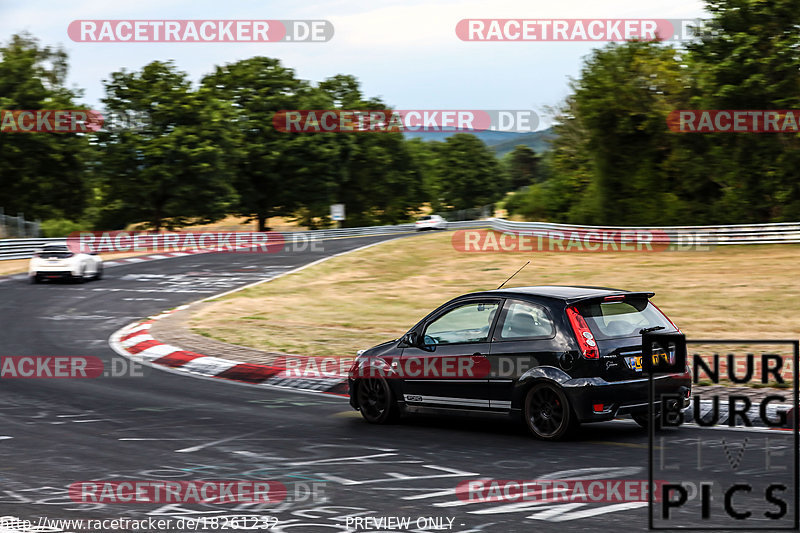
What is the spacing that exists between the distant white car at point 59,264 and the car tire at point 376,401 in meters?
22.1

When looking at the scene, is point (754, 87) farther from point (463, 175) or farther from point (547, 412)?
point (463, 175)

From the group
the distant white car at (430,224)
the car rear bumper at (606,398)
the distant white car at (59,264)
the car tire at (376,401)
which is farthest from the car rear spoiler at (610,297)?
the distant white car at (430,224)

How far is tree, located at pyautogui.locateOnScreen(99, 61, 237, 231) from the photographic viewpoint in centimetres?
6391

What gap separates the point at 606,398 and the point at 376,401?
2778 mm

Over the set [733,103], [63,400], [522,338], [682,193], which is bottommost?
[63,400]

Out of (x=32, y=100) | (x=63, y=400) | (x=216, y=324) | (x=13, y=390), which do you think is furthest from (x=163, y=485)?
(x=32, y=100)

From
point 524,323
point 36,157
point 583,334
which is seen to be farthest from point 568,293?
point 36,157

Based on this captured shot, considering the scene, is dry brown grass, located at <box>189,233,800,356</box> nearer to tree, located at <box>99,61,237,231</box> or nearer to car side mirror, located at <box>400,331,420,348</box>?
car side mirror, located at <box>400,331,420,348</box>

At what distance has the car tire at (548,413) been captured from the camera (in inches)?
340

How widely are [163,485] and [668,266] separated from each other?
25.1 meters

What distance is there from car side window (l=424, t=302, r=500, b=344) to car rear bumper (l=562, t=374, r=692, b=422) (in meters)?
1.25

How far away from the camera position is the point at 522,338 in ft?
30.0

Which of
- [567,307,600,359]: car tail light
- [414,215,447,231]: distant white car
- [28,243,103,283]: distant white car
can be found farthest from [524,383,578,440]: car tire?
[414,215,447,231]: distant white car

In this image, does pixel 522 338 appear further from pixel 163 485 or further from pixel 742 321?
pixel 742 321
